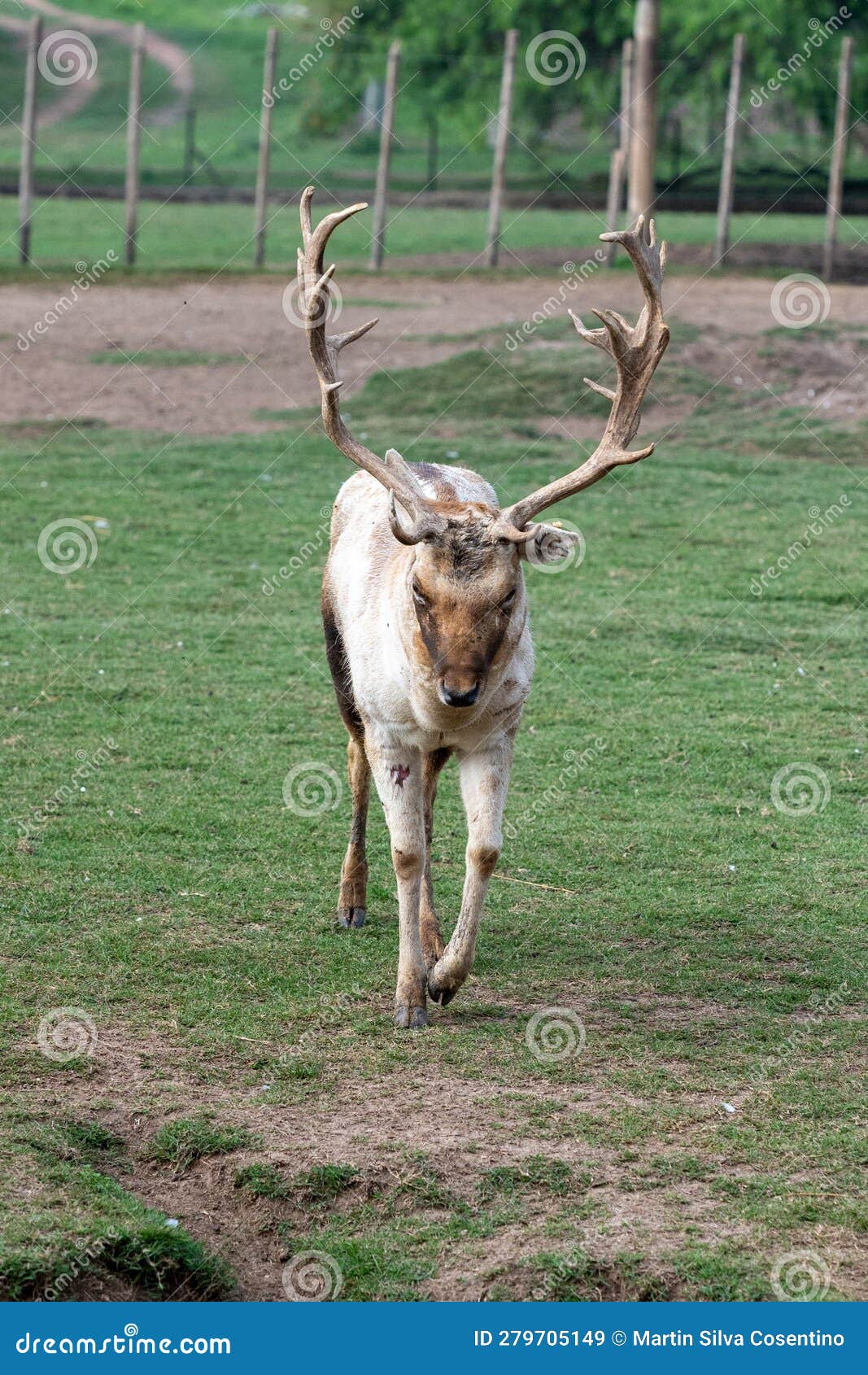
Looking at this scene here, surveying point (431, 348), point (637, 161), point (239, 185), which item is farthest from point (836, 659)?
point (239, 185)

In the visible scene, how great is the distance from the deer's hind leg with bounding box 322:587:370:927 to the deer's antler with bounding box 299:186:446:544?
44.2 inches

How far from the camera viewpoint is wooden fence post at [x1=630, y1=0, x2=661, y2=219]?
2306cm

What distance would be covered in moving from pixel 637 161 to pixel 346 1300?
2003cm

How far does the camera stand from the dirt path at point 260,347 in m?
19.1

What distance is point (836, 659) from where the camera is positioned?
40.9ft

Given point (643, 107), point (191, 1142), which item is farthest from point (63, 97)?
point (191, 1142)

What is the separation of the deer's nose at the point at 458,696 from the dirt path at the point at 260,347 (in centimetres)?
1198

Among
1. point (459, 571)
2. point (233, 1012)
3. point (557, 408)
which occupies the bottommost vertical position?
point (233, 1012)

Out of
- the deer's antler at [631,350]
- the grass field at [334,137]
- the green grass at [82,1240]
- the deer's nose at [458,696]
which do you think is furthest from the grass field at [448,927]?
the grass field at [334,137]

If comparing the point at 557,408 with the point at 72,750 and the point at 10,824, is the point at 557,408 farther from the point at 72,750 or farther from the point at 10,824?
the point at 10,824

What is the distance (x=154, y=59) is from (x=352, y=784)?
51571 millimetres

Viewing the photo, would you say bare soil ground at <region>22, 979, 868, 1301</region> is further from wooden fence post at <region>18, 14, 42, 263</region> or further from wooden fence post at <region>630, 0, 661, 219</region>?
wooden fence post at <region>630, 0, 661, 219</region>

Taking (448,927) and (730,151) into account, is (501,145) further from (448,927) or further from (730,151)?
(448,927)

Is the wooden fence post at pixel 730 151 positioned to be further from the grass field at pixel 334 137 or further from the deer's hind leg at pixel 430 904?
the deer's hind leg at pixel 430 904
